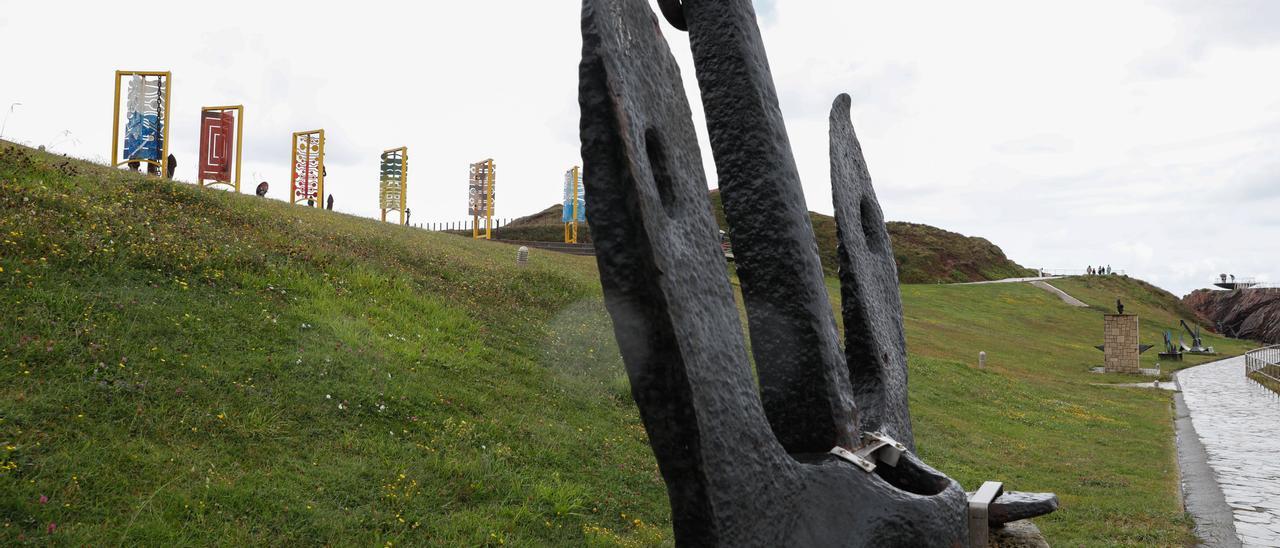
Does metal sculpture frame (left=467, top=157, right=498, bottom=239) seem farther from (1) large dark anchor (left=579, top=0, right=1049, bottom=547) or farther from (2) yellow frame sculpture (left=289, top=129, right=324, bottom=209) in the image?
(1) large dark anchor (left=579, top=0, right=1049, bottom=547)

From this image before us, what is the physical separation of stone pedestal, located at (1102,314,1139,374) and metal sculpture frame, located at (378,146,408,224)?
2014 centimetres

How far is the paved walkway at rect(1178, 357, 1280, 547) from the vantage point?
739 cm

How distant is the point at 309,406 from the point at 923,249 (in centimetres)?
5220

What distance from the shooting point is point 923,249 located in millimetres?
54281

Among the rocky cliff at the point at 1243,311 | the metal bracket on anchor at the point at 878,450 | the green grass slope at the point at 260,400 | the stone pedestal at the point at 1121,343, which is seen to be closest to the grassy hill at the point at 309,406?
the green grass slope at the point at 260,400

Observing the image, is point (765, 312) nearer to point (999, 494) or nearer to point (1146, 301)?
point (999, 494)

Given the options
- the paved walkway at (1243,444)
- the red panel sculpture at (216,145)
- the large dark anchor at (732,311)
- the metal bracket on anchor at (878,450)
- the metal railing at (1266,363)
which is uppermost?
the red panel sculpture at (216,145)

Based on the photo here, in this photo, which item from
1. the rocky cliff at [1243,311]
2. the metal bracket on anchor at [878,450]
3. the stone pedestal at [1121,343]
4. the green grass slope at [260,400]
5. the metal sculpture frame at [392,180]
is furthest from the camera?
the rocky cliff at [1243,311]

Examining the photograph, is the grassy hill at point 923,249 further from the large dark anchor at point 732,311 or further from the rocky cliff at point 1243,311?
the large dark anchor at point 732,311

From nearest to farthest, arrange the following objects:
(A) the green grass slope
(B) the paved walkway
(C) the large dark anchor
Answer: (C) the large dark anchor
(A) the green grass slope
(B) the paved walkway

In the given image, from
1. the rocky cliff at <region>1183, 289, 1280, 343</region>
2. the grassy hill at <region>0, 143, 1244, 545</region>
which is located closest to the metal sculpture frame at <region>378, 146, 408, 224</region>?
the grassy hill at <region>0, 143, 1244, 545</region>

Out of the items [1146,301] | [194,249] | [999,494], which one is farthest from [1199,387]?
[1146,301]

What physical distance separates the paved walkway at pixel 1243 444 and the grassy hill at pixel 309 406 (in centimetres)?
52

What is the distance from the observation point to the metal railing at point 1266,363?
62.8ft
